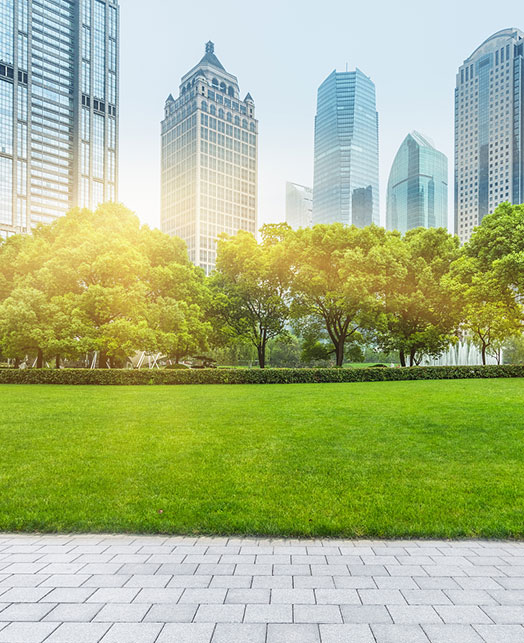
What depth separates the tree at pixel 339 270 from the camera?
78.5 ft

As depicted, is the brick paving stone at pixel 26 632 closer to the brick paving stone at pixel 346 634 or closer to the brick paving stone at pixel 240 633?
the brick paving stone at pixel 240 633

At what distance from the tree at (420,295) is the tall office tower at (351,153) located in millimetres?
167844

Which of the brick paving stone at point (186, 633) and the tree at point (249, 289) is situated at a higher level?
the tree at point (249, 289)

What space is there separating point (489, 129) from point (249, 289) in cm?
15969

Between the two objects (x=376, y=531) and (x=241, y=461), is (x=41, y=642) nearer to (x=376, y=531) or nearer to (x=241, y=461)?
(x=376, y=531)

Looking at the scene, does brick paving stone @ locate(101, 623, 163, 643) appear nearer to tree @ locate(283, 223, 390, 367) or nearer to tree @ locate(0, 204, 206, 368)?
→ tree @ locate(0, 204, 206, 368)

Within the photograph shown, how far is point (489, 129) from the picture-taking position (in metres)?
150

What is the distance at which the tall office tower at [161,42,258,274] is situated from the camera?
132625mm

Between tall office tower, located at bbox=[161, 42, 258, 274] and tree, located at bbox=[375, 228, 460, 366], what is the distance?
102841 mm

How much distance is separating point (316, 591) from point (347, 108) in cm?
21673

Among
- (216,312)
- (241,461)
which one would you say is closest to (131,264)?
(216,312)

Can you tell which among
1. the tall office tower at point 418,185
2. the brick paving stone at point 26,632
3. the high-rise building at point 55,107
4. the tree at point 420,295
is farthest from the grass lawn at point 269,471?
the tall office tower at point 418,185

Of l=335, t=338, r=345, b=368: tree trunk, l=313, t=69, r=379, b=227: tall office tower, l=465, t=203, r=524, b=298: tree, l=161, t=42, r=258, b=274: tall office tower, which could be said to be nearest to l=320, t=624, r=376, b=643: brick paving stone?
l=465, t=203, r=524, b=298: tree

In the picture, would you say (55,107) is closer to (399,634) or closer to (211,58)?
(211,58)
